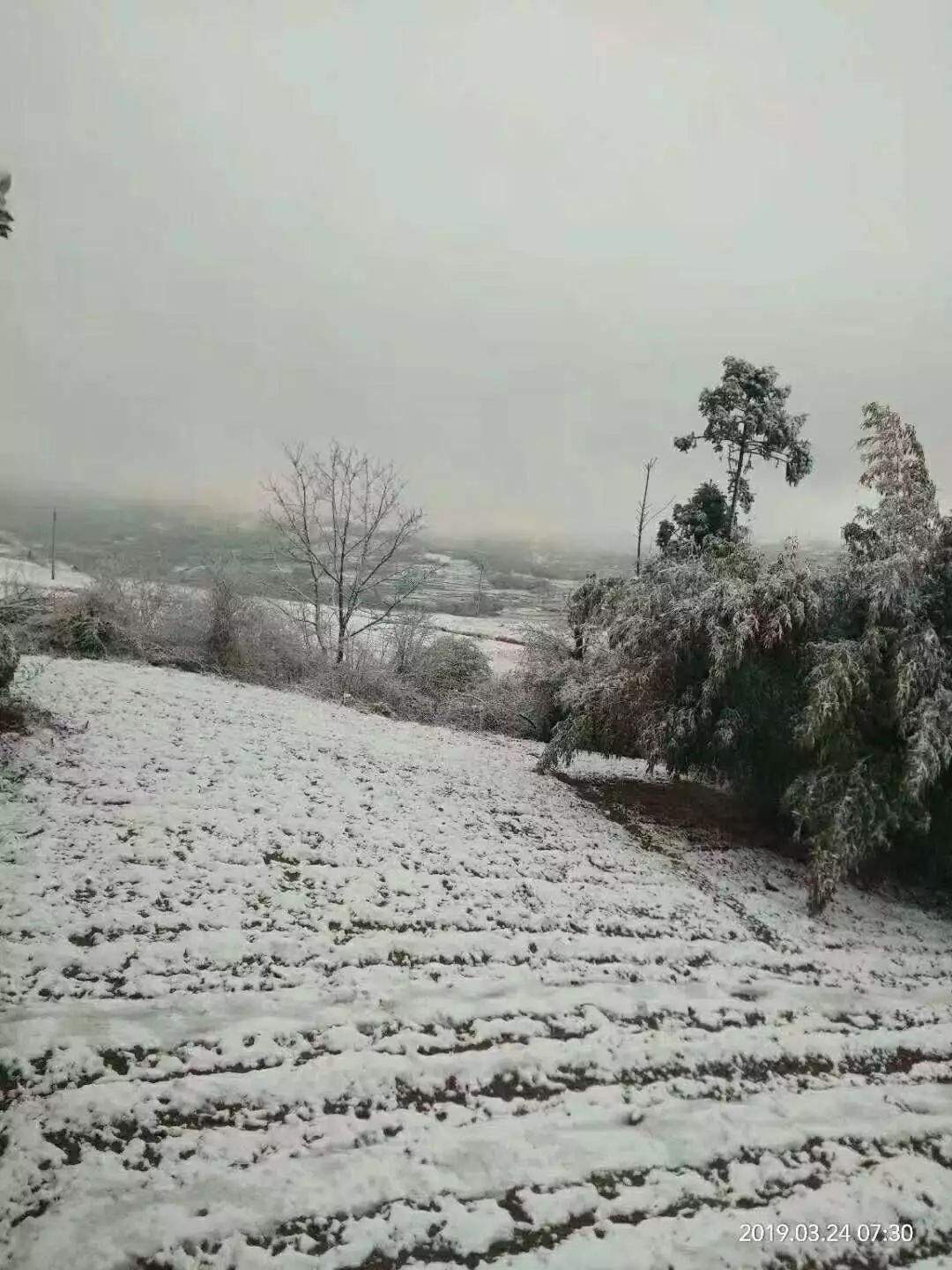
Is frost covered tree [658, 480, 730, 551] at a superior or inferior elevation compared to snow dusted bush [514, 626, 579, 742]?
superior

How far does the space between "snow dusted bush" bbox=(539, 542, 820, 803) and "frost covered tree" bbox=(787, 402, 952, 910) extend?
43 cm

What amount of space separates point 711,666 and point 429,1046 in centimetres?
427

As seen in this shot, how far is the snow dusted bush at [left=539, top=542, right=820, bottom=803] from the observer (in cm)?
610

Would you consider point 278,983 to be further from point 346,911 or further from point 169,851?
point 169,851

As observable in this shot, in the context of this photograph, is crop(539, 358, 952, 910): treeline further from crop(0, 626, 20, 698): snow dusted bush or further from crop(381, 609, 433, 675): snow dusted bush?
crop(381, 609, 433, 675): snow dusted bush

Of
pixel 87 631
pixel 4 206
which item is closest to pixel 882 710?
pixel 4 206

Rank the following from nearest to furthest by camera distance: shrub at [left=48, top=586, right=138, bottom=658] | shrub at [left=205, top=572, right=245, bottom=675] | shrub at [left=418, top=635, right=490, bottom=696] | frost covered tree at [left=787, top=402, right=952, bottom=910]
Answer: frost covered tree at [left=787, top=402, right=952, bottom=910] < shrub at [left=48, top=586, right=138, bottom=658] < shrub at [left=205, top=572, right=245, bottom=675] < shrub at [left=418, top=635, right=490, bottom=696]

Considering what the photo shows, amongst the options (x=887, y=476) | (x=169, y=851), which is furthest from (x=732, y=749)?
(x=169, y=851)

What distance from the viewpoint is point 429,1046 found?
3387mm

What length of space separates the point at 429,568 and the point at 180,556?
758cm

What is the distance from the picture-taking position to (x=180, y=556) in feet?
62.8

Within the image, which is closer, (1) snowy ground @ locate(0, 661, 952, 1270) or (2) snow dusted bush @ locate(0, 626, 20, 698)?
(1) snowy ground @ locate(0, 661, 952, 1270)

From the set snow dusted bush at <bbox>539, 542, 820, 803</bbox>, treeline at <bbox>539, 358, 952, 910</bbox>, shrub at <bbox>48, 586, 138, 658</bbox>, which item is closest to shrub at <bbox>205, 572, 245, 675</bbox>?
shrub at <bbox>48, 586, 138, 658</bbox>

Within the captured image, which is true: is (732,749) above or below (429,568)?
below
